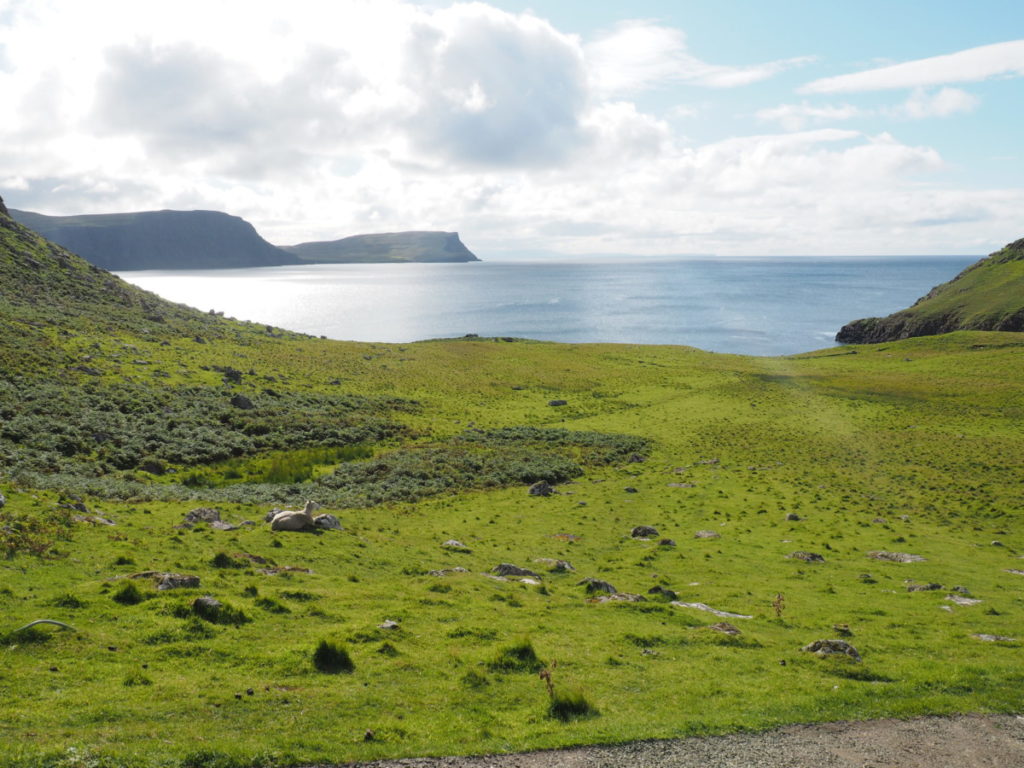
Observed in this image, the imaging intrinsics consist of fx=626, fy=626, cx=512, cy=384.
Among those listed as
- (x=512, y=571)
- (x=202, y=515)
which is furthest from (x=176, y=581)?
(x=512, y=571)

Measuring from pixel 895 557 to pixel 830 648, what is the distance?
16542 millimetres

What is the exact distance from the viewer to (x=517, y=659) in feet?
57.4

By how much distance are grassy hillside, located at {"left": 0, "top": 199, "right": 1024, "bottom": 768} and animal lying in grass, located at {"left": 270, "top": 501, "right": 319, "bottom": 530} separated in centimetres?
106

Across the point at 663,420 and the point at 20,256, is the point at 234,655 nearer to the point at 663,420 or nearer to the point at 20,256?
the point at 663,420

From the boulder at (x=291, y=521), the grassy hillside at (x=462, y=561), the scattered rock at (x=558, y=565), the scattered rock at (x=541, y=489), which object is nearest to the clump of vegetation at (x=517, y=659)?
the grassy hillside at (x=462, y=561)

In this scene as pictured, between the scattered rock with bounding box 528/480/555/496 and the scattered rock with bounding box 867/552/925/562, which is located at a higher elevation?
the scattered rock with bounding box 867/552/925/562

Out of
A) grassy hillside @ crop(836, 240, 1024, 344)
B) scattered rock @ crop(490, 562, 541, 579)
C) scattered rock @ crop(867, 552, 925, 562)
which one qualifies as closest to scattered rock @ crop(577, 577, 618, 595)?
scattered rock @ crop(490, 562, 541, 579)

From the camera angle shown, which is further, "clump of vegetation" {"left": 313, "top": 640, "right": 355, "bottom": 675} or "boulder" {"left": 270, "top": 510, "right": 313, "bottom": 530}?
"boulder" {"left": 270, "top": 510, "right": 313, "bottom": 530}

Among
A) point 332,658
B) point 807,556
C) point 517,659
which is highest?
point 332,658

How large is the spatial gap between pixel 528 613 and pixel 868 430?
2253 inches

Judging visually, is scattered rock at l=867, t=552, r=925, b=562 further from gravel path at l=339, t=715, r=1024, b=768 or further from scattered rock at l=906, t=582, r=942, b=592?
gravel path at l=339, t=715, r=1024, b=768

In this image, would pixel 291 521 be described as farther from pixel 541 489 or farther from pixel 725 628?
pixel 541 489

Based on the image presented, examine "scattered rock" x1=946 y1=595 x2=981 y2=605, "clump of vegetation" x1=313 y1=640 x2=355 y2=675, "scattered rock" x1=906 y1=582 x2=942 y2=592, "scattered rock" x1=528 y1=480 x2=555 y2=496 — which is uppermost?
"clump of vegetation" x1=313 y1=640 x2=355 y2=675

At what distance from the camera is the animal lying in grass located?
30.1 m
